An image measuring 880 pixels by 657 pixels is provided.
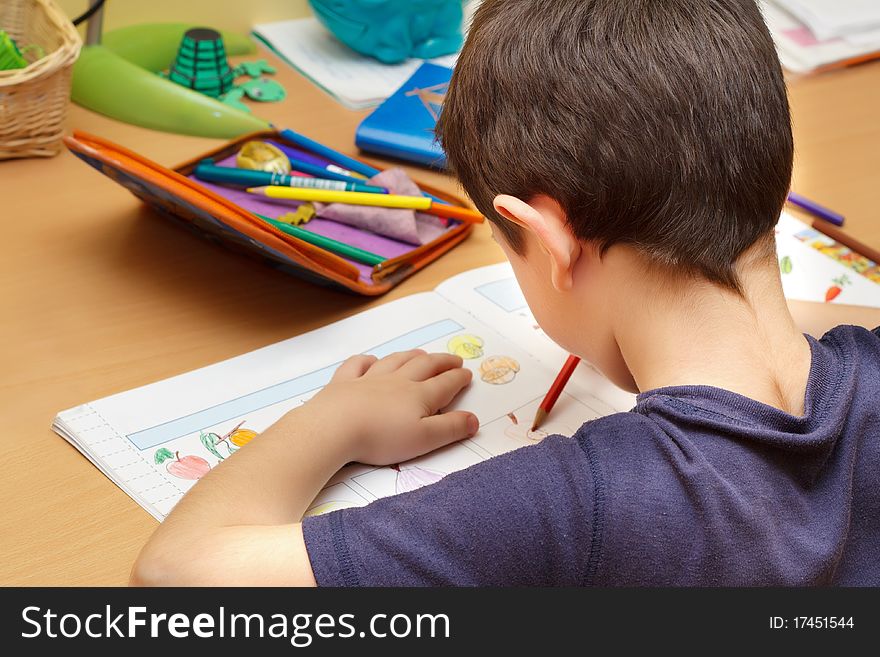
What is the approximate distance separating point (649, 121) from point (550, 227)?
0.08 metres

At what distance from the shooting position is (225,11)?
49.1 inches

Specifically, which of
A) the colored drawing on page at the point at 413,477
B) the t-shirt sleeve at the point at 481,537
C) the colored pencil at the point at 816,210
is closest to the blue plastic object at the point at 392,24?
the colored pencil at the point at 816,210

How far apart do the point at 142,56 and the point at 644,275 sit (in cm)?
74

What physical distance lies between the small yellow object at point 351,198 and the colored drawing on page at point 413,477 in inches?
11.7

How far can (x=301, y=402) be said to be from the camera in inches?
27.9

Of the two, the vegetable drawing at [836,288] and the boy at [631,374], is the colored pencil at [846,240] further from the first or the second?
the boy at [631,374]

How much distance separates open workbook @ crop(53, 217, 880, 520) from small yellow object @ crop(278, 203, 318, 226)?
0.12m

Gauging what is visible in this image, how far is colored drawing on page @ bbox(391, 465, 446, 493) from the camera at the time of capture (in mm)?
646

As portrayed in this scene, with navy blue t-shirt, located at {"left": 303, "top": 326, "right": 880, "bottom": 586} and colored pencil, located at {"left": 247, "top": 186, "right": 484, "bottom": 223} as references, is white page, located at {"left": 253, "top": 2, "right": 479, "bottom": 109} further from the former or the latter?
navy blue t-shirt, located at {"left": 303, "top": 326, "right": 880, "bottom": 586}

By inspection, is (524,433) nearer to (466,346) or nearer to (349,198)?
(466,346)

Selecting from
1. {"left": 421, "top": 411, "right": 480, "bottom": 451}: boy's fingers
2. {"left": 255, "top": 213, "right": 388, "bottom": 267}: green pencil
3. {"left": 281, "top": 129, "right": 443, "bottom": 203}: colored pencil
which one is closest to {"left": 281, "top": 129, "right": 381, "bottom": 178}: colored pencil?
{"left": 281, "top": 129, "right": 443, "bottom": 203}: colored pencil

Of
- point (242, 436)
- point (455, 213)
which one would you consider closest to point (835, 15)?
point (455, 213)

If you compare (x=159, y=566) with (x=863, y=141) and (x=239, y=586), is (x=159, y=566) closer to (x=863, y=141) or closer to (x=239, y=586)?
(x=239, y=586)

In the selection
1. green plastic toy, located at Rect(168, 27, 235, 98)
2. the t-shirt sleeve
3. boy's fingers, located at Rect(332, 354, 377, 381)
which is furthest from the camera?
green plastic toy, located at Rect(168, 27, 235, 98)
